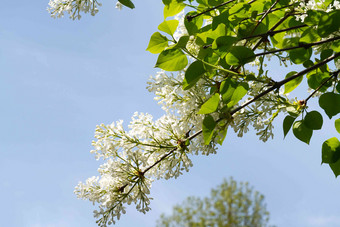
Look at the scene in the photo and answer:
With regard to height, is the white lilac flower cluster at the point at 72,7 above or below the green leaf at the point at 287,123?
above

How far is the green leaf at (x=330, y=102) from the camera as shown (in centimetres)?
111

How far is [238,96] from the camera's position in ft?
3.49

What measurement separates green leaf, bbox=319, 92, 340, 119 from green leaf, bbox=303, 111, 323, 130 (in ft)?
0.11

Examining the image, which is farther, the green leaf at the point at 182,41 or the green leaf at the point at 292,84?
the green leaf at the point at 292,84

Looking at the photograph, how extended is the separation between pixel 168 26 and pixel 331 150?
2.07 feet

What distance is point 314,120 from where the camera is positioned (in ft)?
3.66

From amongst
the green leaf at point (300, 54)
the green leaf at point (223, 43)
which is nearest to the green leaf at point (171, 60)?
the green leaf at point (223, 43)

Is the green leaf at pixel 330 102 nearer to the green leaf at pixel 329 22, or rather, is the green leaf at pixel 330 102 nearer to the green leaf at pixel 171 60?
the green leaf at pixel 329 22

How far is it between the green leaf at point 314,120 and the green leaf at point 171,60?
41 centimetres

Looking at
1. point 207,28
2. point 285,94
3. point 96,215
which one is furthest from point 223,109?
point 96,215

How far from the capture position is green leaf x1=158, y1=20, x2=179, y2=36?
0.99 m

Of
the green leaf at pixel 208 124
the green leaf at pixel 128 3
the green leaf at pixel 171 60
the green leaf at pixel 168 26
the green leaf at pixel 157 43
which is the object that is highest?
the green leaf at pixel 157 43

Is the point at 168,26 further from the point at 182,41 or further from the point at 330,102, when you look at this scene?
the point at 330,102

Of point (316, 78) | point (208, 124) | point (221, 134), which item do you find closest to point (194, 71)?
point (208, 124)
